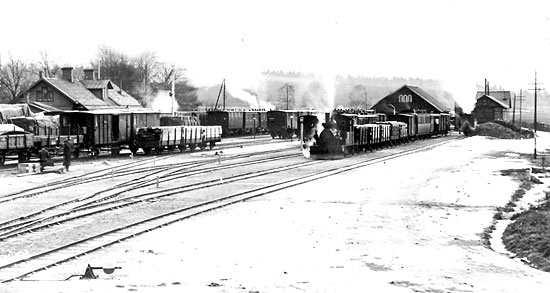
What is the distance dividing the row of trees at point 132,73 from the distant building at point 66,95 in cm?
1436

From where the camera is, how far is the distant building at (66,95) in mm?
67750

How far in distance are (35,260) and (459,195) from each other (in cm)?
1597

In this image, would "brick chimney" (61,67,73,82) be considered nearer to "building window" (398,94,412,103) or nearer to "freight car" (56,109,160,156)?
"freight car" (56,109,160,156)

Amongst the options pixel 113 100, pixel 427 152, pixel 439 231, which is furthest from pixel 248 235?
pixel 113 100

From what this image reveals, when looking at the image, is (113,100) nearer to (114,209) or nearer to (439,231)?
(114,209)

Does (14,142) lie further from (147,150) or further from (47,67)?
(47,67)

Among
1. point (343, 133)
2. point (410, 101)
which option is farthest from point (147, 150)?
point (410, 101)

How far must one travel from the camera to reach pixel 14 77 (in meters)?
86.4

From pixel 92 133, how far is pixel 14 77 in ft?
173

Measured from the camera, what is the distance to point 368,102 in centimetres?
A: 11794

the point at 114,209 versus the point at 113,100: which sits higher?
the point at 113,100

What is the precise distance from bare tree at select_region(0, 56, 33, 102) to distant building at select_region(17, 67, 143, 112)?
26.5ft

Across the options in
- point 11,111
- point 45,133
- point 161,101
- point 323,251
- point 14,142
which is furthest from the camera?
point 161,101

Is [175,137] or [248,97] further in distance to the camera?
[248,97]
